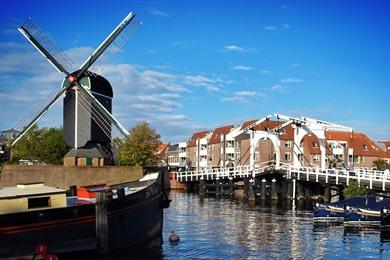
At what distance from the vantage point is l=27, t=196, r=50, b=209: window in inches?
840

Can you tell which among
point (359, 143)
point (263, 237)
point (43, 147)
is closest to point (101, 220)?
point (263, 237)

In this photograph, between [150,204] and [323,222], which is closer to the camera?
[150,204]

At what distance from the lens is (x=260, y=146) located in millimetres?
92812

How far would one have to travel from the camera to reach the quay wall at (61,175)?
162 feet

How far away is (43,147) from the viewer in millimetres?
79625

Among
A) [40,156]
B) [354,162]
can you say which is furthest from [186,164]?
[40,156]

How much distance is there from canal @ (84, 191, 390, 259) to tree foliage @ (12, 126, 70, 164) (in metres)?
39.4

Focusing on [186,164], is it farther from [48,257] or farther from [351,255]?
[48,257]

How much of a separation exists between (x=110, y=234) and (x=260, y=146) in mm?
71272

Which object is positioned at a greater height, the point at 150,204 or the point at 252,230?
the point at 150,204

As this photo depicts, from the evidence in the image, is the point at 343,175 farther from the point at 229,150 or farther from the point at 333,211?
the point at 229,150

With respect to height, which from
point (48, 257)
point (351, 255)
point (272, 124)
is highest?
point (272, 124)

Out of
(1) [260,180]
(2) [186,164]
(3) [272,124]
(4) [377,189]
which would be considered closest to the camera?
(4) [377,189]

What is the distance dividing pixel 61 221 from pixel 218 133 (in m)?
91.1
